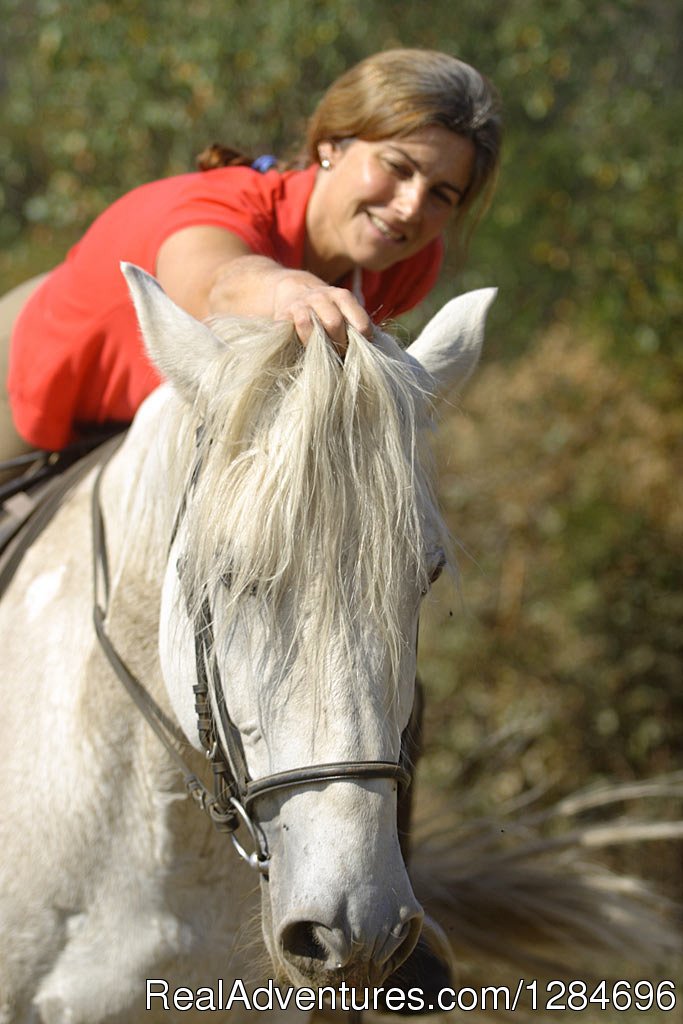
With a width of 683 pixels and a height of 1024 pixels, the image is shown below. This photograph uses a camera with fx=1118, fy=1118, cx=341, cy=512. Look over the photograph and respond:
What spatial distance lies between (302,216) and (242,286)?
720mm

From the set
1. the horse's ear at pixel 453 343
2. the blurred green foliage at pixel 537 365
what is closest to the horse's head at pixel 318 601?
the horse's ear at pixel 453 343

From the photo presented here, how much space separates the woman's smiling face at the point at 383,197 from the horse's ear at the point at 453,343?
572 mm

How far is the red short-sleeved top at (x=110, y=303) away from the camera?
7.66ft

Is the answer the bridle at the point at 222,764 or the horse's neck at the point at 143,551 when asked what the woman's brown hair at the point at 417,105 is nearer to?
the horse's neck at the point at 143,551

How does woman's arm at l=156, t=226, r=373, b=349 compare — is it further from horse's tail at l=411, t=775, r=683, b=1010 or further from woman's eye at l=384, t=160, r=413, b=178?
horse's tail at l=411, t=775, r=683, b=1010

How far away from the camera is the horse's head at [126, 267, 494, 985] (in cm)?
146

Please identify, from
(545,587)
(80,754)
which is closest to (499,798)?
(545,587)

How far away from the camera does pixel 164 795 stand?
1996 millimetres

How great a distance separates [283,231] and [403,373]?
94 cm

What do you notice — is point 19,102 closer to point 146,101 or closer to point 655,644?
point 146,101

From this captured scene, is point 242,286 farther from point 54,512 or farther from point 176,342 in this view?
point 54,512

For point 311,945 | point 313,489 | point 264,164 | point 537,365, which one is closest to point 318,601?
point 313,489

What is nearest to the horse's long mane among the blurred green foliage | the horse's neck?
the horse's neck

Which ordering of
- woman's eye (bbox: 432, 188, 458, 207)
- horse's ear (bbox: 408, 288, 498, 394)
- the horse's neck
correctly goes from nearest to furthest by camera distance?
horse's ear (bbox: 408, 288, 498, 394), the horse's neck, woman's eye (bbox: 432, 188, 458, 207)
